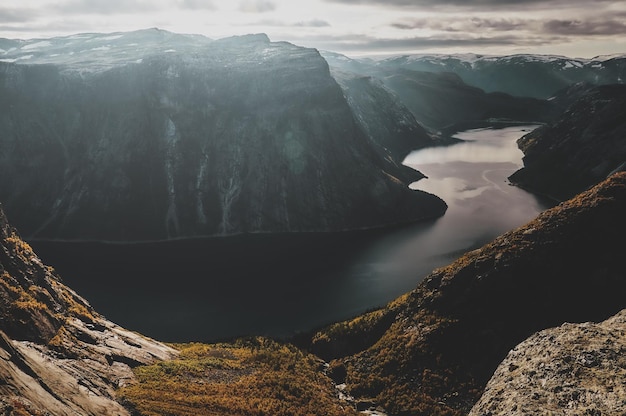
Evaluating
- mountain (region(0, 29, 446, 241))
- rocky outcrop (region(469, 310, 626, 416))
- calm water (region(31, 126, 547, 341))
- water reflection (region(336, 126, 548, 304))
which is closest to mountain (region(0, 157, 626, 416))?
rocky outcrop (region(469, 310, 626, 416))

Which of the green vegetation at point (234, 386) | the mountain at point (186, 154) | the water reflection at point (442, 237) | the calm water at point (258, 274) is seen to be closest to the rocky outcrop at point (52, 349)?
the green vegetation at point (234, 386)

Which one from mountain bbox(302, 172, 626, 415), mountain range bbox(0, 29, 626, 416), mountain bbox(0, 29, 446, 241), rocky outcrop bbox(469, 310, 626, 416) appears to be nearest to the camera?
rocky outcrop bbox(469, 310, 626, 416)

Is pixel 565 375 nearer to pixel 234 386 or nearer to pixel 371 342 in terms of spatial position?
pixel 234 386

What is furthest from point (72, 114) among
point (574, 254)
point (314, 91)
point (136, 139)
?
point (574, 254)

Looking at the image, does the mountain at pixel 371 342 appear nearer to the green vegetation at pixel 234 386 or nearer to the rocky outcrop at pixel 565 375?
the green vegetation at pixel 234 386

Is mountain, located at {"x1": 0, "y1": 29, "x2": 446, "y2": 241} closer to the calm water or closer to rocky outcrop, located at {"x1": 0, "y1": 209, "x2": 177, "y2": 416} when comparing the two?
the calm water

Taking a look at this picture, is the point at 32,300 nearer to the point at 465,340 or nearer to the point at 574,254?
the point at 465,340
